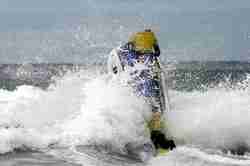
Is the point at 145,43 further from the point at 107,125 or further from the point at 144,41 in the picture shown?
the point at 107,125

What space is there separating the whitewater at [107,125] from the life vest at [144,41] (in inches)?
43.9

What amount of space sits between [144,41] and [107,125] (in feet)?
11.6

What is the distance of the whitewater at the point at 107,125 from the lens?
1091 cm

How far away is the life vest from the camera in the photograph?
14680 mm

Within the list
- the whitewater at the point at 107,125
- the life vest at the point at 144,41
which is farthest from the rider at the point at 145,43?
the whitewater at the point at 107,125

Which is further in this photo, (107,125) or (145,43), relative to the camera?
(145,43)

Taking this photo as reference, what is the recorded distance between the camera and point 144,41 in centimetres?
1477

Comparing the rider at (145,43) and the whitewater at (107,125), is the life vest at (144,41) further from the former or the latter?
the whitewater at (107,125)

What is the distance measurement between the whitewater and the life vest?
112 centimetres

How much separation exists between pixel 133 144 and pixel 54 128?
1.91 meters

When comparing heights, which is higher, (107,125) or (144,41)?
(144,41)

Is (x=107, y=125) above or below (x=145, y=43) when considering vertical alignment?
below

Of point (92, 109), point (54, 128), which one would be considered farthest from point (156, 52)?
point (54, 128)

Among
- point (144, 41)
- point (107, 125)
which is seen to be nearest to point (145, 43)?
point (144, 41)
